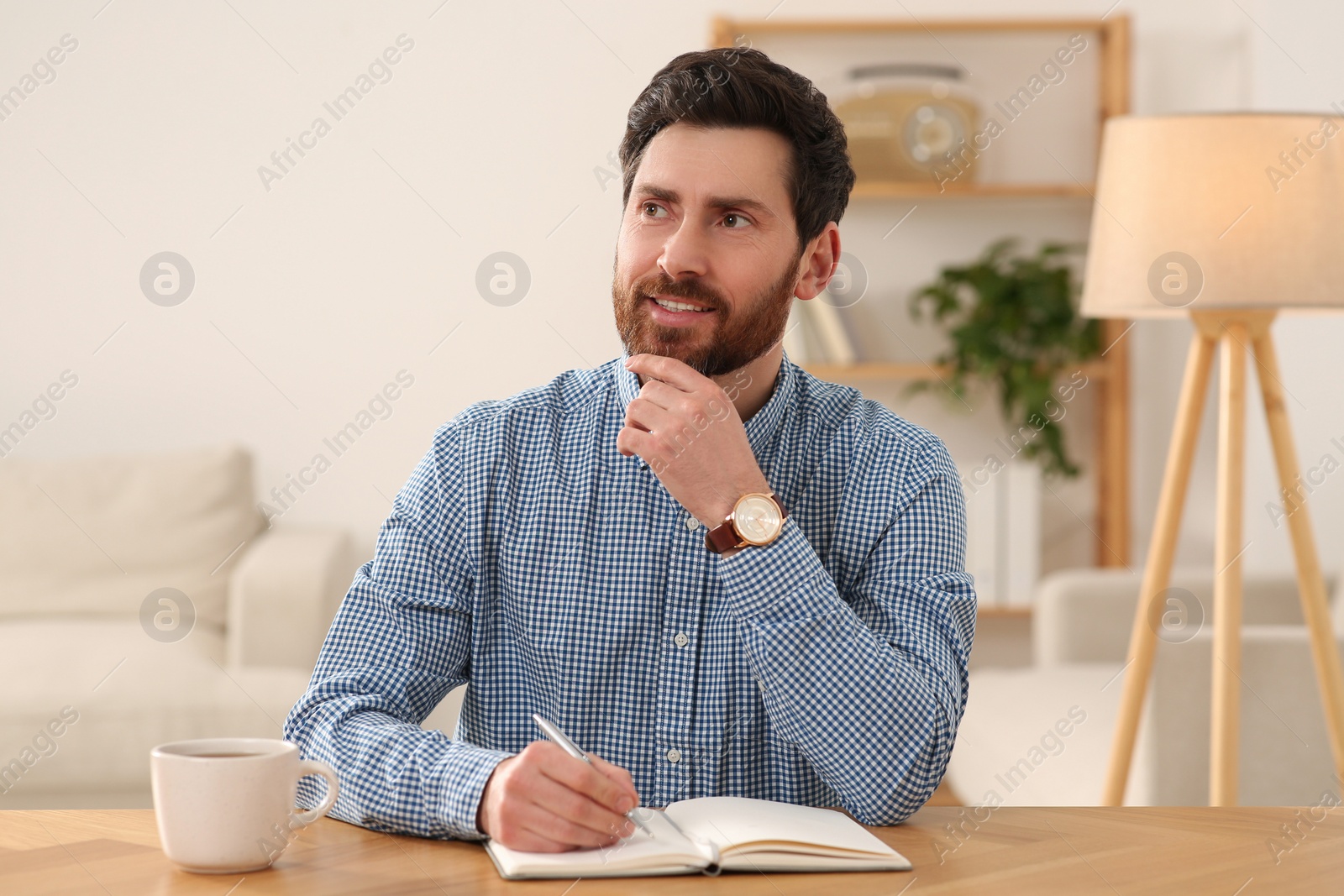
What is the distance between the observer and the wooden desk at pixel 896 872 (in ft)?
2.51

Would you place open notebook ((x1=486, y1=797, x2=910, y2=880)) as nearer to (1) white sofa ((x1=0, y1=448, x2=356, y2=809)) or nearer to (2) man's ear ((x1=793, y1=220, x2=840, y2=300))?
(2) man's ear ((x1=793, y1=220, x2=840, y2=300))

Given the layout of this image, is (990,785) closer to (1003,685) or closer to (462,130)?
(1003,685)

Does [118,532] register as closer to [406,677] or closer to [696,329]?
[406,677]

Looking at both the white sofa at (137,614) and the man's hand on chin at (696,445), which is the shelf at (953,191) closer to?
the white sofa at (137,614)

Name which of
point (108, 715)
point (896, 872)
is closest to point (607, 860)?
point (896, 872)

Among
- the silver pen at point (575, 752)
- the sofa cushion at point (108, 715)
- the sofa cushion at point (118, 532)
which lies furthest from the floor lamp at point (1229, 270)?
the sofa cushion at point (118, 532)

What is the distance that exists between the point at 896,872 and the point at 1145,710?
1.37 meters

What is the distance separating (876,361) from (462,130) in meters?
1.33

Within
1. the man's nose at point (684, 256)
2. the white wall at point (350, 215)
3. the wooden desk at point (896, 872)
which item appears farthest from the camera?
the white wall at point (350, 215)

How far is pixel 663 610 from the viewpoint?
1188mm

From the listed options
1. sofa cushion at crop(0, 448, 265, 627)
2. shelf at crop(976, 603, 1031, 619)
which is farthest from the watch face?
shelf at crop(976, 603, 1031, 619)

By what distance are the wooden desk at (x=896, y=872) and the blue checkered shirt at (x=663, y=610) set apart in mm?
136

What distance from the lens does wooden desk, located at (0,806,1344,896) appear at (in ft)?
2.51

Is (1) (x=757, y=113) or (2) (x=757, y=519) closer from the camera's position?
(2) (x=757, y=519)
